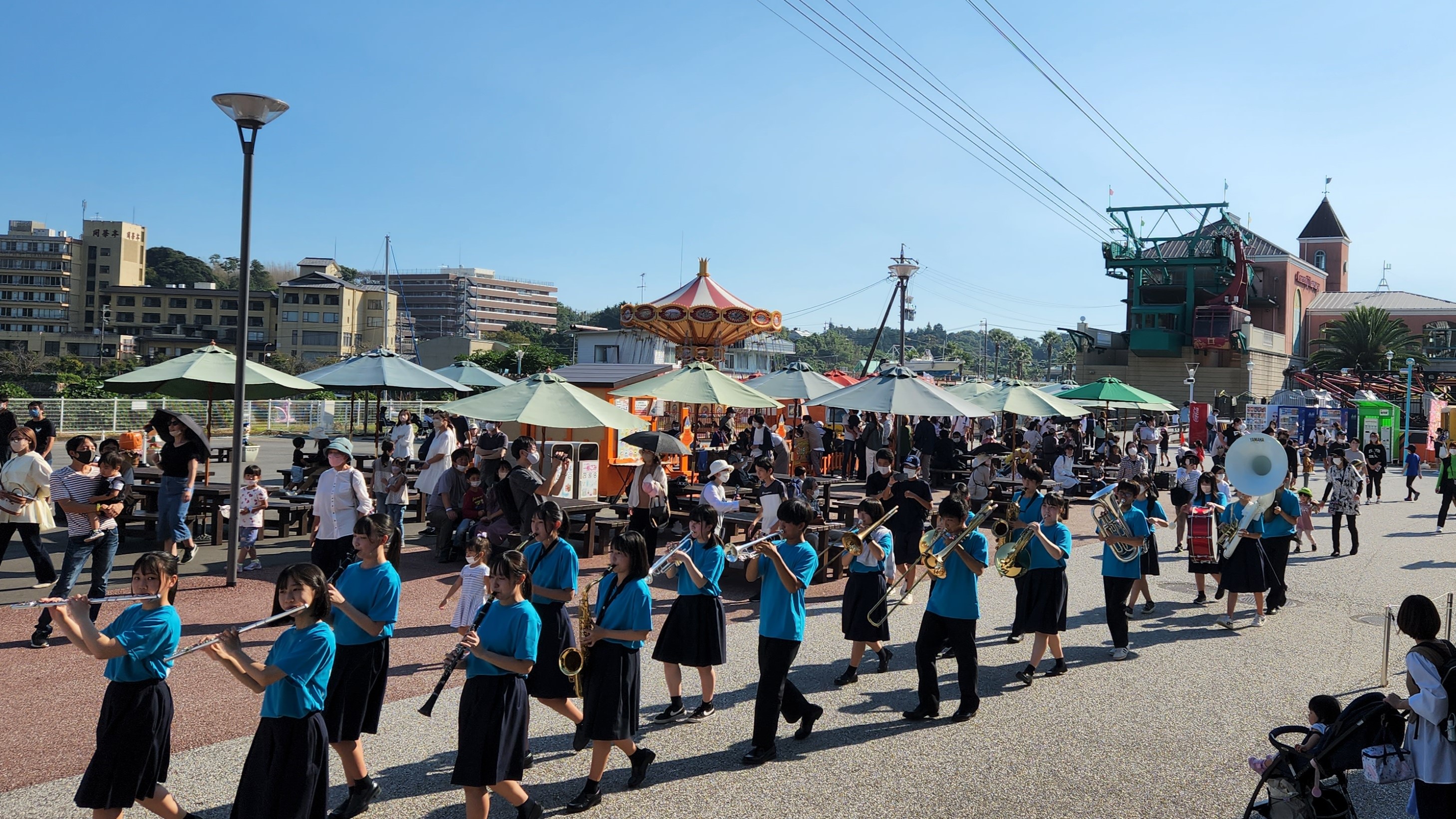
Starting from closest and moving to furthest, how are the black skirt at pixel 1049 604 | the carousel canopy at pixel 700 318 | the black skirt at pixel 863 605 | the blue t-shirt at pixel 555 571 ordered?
→ the blue t-shirt at pixel 555 571 < the black skirt at pixel 863 605 < the black skirt at pixel 1049 604 < the carousel canopy at pixel 700 318

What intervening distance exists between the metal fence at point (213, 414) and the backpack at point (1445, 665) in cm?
2409

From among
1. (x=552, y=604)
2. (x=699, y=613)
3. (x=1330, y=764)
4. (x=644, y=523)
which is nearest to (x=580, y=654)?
(x=552, y=604)

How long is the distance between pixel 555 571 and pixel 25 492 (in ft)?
17.8

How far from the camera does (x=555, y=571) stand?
572 cm

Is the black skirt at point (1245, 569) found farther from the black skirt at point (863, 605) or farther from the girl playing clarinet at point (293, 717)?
the girl playing clarinet at point (293, 717)

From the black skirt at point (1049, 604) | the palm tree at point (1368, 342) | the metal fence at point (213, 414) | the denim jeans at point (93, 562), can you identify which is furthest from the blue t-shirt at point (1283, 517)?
the palm tree at point (1368, 342)

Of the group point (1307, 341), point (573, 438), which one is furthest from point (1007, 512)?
point (1307, 341)

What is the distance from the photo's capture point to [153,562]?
171 inches

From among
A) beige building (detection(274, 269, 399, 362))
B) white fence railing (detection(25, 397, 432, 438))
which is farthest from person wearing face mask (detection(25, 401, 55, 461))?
beige building (detection(274, 269, 399, 362))

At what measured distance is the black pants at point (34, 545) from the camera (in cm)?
839

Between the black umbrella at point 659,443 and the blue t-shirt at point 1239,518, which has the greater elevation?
the black umbrella at point 659,443

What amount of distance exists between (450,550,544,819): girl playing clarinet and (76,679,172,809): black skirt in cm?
127

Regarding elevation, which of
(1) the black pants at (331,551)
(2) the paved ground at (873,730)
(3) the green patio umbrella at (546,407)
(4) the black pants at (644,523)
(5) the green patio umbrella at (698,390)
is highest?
(5) the green patio umbrella at (698,390)

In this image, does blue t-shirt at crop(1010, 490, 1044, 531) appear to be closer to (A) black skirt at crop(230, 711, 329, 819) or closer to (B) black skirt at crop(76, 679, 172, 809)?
(A) black skirt at crop(230, 711, 329, 819)
